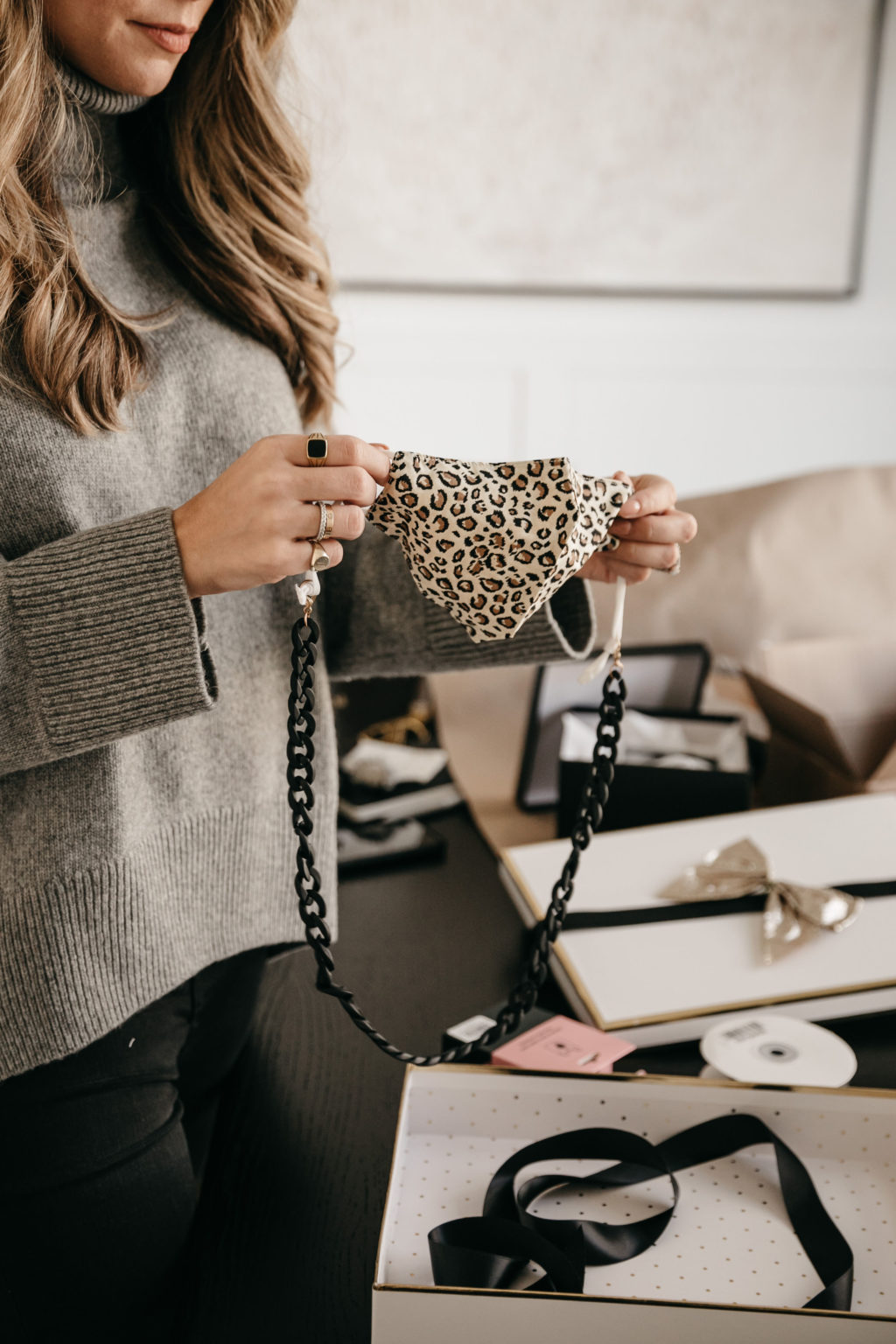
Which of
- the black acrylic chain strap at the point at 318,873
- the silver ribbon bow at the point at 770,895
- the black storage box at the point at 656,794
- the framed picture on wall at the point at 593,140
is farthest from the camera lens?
the framed picture on wall at the point at 593,140

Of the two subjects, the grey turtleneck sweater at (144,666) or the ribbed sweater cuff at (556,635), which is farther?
the ribbed sweater cuff at (556,635)

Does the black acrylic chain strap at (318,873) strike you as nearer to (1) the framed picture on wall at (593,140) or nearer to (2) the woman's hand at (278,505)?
(2) the woman's hand at (278,505)

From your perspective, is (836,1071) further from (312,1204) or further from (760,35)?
(760,35)

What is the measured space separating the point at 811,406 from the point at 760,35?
990mm

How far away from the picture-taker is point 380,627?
0.94 m

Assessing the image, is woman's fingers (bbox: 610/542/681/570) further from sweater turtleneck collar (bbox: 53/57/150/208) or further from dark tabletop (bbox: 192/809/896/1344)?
sweater turtleneck collar (bbox: 53/57/150/208)

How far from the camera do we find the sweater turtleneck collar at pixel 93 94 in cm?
77

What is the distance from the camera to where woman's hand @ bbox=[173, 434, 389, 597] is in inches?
23.9

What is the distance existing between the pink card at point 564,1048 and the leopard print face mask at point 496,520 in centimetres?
29

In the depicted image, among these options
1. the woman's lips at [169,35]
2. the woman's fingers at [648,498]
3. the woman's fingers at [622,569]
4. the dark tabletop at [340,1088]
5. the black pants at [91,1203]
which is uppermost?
the woman's lips at [169,35]

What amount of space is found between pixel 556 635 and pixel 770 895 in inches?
10.8

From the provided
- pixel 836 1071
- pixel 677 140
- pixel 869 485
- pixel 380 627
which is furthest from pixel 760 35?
pixel 836 1071

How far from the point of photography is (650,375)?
3061 mm

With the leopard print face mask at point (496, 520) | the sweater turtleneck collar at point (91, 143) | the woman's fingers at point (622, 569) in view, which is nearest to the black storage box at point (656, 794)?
the woman's fingers at point (622, 569)
